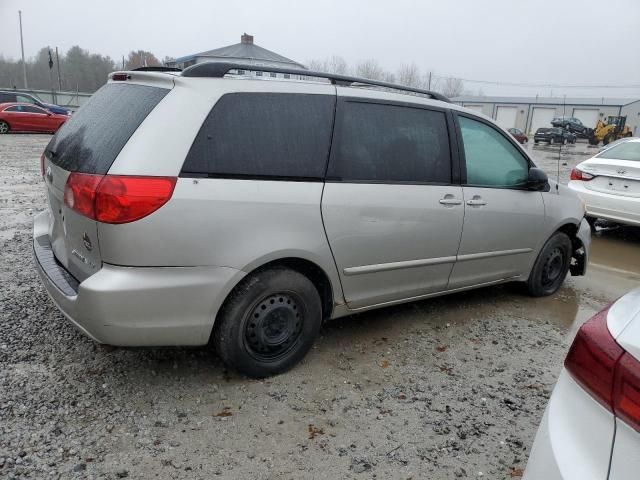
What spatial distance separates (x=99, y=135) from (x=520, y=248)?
340cm

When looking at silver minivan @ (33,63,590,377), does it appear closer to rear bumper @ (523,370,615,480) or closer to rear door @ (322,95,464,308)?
rear door @ (322,95,464,308)

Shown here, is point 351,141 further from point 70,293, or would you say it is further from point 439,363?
point 70,293

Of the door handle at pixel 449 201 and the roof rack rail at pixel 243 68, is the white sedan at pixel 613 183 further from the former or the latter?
the roof rack rail at pixel 243 68

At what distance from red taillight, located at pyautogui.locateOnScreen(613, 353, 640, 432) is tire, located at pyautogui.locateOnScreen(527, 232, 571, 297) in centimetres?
347

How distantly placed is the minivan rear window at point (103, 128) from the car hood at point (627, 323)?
7.40 feet

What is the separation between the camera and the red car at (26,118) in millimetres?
19422

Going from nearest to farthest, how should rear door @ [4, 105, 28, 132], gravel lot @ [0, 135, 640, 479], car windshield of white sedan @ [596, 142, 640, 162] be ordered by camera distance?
gravel lot @ [0, 135, 640, 479]
car windshield of white sedan @ [596, 142, 640, 162]
rear door @ [4, 105, 28, 132]

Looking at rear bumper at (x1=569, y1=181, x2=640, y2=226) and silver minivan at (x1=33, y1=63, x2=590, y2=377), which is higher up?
silver minivan at (x1=33, y1=63, x2=590, y2=377)

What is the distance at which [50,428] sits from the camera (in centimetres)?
253

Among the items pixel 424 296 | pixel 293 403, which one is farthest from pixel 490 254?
pixel 293 403

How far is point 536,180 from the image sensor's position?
422 centimetres

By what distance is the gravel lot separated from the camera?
7.92 ft

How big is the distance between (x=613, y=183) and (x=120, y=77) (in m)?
6.53

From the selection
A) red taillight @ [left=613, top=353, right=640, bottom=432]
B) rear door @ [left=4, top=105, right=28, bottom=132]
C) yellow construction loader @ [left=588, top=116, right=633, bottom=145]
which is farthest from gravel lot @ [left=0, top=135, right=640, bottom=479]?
yellow construction loader @ [left=588, top=116, right=633, bottom=145]
